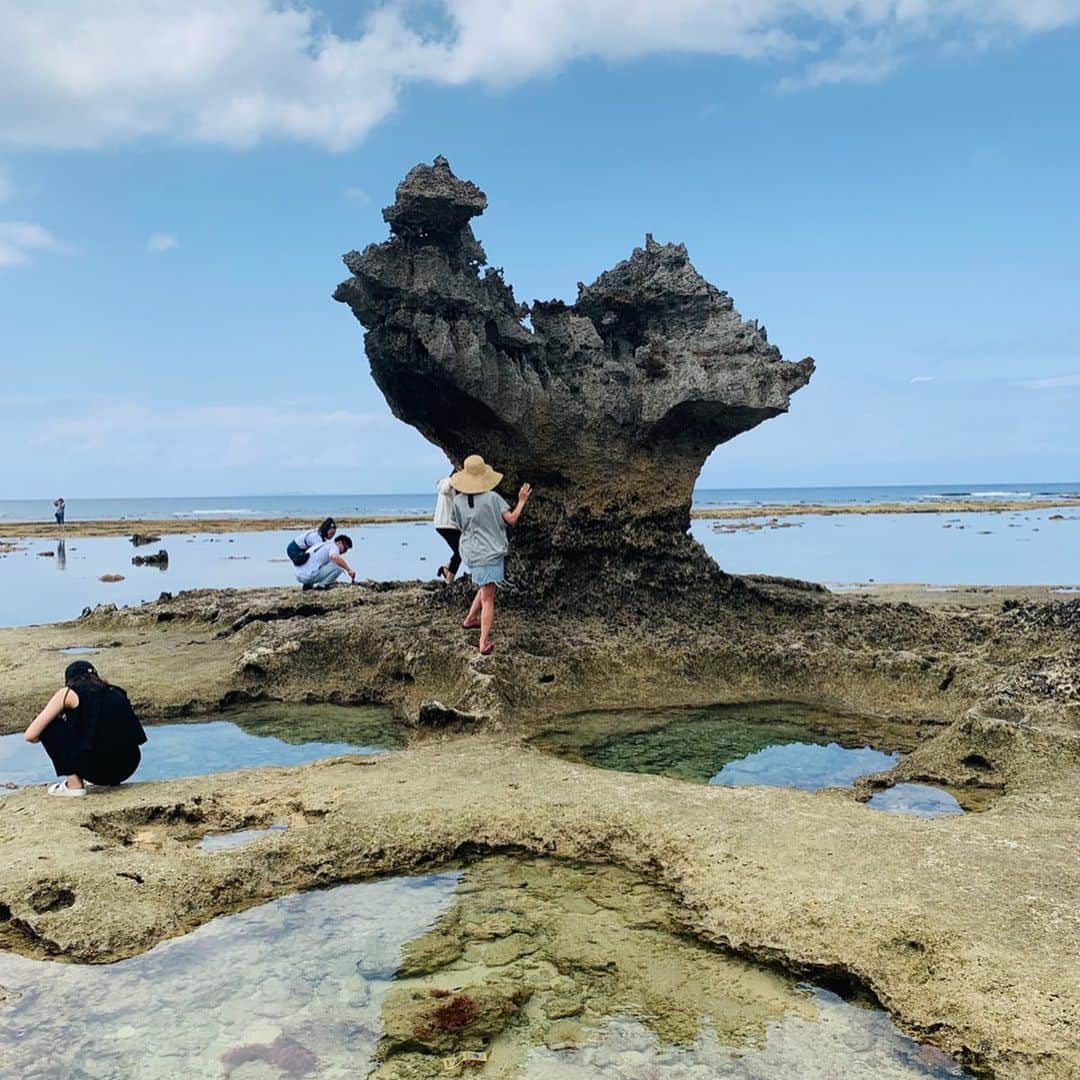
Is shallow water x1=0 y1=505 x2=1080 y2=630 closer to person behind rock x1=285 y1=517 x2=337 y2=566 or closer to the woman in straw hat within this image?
person behind rock x1=285 y1=517 x2=337 y2=566

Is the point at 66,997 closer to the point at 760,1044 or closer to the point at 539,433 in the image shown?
the point at 760,1044

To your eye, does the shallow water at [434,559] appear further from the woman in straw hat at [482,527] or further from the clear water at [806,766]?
the clear water at [806,766]

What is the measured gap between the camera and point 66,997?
12.7ft

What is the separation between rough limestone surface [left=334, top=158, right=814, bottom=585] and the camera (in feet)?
31.7

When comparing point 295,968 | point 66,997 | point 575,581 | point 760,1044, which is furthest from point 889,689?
point 66,997

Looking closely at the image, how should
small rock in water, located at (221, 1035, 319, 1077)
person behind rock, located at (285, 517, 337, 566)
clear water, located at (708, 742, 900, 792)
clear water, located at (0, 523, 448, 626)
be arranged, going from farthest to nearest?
clear water, located at (0, 523, 448, 626) < person behind rock, located at (285, 517, 337, 566) < clear water, located at (708, 742, 900, 792) < small rock in water, located at (221, 1035, 319, 1077)

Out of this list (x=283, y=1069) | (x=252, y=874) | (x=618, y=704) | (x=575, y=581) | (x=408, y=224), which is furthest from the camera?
(x=575, y=581)

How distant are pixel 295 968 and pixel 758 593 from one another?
7861 millimetres

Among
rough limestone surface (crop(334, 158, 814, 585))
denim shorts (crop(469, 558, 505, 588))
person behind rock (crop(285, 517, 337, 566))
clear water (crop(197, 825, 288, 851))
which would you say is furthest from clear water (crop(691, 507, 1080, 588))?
clear water (crop(197, 825, 288, 851))

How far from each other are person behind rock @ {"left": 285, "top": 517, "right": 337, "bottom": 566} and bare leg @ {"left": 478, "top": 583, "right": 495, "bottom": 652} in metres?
5.89

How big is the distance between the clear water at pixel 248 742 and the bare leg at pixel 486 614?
1148 mm

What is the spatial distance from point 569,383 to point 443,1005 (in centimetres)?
775

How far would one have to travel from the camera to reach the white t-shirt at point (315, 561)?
47.4 ft

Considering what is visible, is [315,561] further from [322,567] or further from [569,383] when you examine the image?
[569,383]
